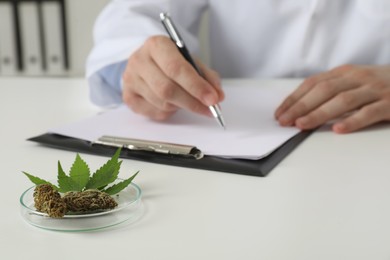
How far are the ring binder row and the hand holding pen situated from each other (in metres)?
1.55

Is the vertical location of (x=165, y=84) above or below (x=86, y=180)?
above

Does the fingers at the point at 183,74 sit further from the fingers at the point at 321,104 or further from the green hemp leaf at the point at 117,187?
the green hemp leaf at the point at 117,187

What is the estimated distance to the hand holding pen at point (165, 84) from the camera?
776 mm

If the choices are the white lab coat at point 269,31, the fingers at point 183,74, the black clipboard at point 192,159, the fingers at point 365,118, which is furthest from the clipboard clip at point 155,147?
the white lab coat at point 269,31

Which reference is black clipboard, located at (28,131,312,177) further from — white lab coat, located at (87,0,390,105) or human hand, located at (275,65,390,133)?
white lab coat, located at (87,0,390,105)

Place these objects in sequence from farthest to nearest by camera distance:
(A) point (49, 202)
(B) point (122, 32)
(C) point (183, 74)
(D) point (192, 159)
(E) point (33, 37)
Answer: (E) point (33, 37), (B) point (122, 32), (C) point (183, 74), (D) point (192, 159), (A) point (49, 202)

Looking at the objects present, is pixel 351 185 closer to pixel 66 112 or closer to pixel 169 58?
pixel 169 58

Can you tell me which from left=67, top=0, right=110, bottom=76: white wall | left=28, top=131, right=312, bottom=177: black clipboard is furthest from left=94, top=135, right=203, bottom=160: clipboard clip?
left=67, top=0, right=110, bottom=76: white wall

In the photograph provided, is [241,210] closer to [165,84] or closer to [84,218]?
[84,218]

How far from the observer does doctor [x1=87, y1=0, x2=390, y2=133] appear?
81 cm

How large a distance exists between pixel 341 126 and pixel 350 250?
0.37m

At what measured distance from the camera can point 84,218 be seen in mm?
488

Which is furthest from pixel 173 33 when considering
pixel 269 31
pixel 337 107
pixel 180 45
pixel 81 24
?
pixel 81 24

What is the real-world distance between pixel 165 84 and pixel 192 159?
7.0 inches
